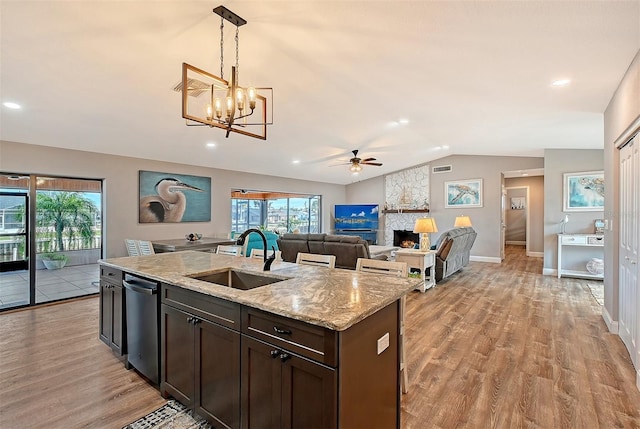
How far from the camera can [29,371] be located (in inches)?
105

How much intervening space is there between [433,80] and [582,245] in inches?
204

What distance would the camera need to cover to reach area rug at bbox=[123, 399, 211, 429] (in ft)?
6.55

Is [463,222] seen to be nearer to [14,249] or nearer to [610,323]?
[610,323]

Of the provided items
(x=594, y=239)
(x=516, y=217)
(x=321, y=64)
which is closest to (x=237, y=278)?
(x=321, y=64)

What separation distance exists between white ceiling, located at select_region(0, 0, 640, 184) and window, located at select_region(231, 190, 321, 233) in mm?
3858

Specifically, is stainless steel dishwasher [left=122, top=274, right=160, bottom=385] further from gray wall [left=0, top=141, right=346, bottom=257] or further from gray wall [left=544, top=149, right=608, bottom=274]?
gray wall [left=544, top=149, right=608, bottom=274]

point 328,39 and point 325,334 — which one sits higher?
point 328,39

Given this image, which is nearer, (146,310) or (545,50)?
(146,310)

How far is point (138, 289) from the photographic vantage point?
2.40 m

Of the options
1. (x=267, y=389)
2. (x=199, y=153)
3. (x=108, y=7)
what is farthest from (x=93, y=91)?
(x=267, y=389)

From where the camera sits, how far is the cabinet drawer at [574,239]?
607cm

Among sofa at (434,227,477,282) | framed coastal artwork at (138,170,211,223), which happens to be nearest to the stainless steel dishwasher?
framed coastal artwork at (138,170,211,223)

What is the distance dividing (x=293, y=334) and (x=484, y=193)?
864 centimetres

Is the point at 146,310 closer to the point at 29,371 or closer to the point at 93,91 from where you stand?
the point at 29,371
